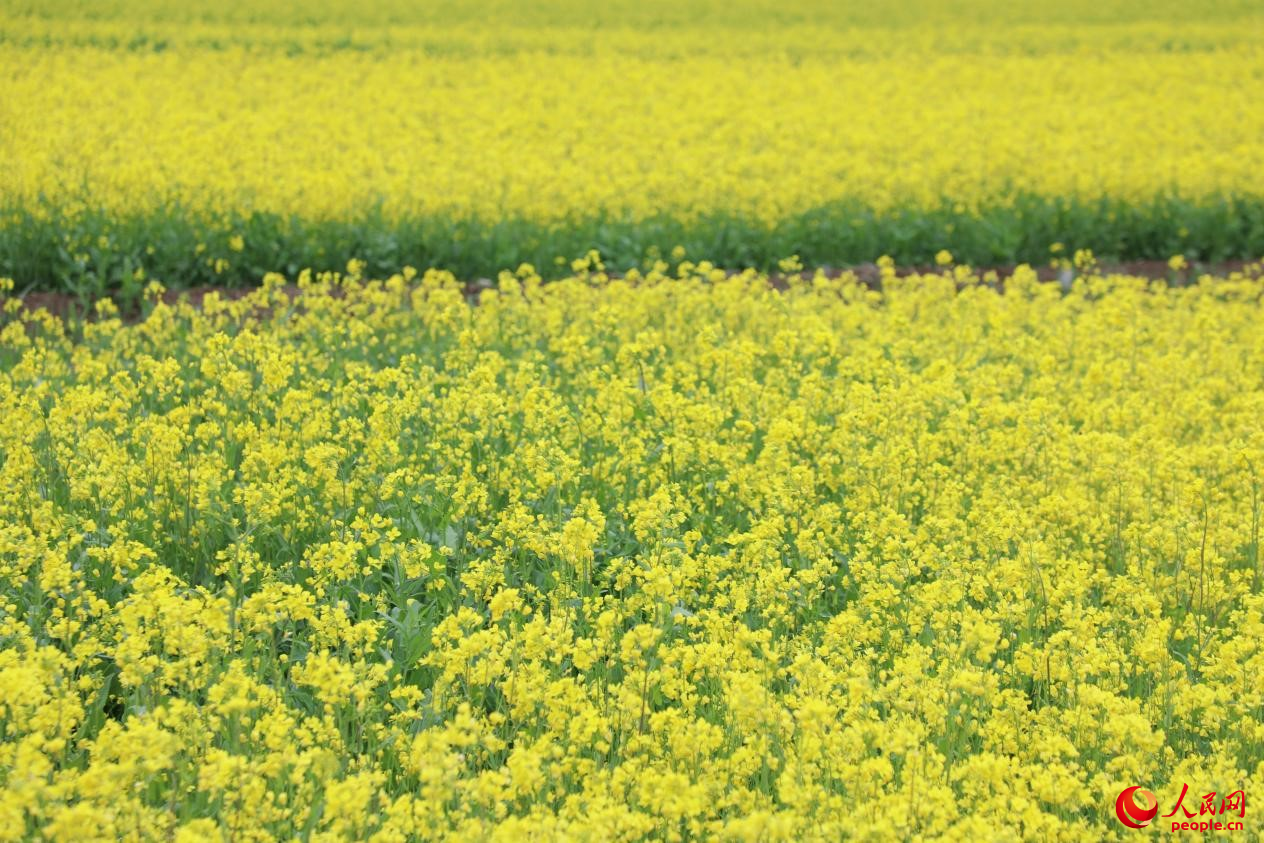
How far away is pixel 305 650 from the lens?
4.35m

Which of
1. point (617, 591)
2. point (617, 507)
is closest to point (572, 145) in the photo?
point (617, 507)

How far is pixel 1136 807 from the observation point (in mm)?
3463

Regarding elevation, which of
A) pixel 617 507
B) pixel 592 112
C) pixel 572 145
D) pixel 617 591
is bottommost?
pixel 617 591

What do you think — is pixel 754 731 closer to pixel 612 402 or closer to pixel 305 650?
pixel 305 650

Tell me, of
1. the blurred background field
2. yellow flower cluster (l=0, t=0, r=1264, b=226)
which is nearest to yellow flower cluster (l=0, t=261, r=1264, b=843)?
the blurred background field

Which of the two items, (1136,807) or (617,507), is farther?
(617,507)

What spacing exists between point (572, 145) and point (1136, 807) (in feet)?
41.4

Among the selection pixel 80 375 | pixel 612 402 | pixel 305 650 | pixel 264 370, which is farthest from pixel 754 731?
pixel 80 375

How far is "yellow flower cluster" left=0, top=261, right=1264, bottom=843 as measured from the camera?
3314 mm

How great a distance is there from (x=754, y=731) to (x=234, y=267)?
26.2ft

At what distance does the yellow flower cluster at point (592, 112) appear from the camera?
12.0m

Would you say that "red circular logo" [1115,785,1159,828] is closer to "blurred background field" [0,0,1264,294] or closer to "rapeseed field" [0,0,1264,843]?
"rapeseed field" [0,0,1264,843]

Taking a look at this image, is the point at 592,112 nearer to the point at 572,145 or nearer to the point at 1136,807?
the point at 572,145

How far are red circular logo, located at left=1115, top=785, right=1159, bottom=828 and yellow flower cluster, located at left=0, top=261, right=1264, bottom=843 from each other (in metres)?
0.04
